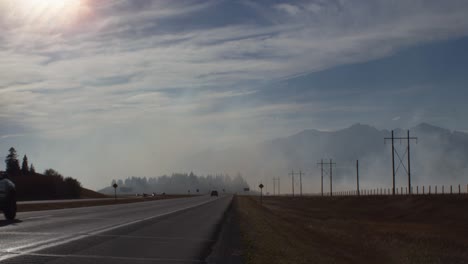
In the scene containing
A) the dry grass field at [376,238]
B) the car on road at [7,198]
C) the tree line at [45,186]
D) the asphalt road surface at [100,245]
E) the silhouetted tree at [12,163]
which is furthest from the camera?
the silhouetted tree at [12,163]

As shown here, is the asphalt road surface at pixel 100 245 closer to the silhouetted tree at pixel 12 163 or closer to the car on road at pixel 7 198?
the car on road at pixel 7 198

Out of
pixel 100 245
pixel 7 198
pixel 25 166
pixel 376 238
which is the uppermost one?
pixel 25 166

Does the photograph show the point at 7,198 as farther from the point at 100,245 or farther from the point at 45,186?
the point at 45,186

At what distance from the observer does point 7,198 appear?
27.6 meters

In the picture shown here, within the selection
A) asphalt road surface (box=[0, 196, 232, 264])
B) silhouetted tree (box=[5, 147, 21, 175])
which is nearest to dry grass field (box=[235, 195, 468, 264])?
asphalt road surface (box=[0, 196, 232, 264])

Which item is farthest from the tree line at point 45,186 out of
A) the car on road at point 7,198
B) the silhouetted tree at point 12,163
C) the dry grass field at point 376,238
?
the car on road at point 7,198

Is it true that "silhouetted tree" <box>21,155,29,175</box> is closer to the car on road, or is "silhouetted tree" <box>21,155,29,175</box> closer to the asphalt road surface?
the car on road

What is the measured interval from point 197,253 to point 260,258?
176 centimetres

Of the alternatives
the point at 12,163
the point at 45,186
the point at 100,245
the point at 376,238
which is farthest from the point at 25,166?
the point at 100,245

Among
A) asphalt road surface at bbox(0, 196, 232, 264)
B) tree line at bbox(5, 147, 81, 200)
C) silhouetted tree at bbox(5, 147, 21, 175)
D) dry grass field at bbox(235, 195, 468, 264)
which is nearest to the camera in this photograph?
asphalt road surface at bbox(0, 196, 232, 264)

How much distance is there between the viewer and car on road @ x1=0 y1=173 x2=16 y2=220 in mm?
27469

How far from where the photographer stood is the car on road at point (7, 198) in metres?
27.5

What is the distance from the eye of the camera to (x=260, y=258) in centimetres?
1731

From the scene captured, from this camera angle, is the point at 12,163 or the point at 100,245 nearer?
the point at 100,245
